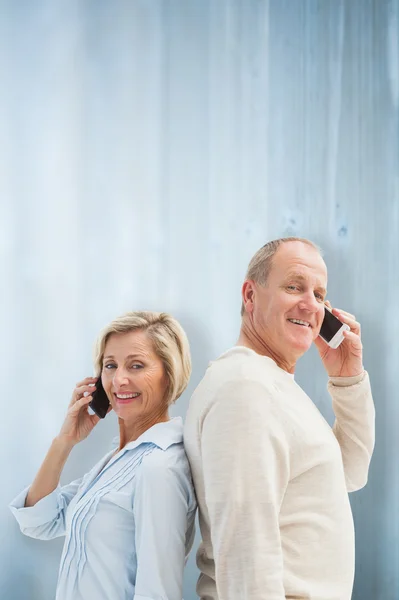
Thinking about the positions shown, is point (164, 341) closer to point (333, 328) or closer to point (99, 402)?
point (99, 402)

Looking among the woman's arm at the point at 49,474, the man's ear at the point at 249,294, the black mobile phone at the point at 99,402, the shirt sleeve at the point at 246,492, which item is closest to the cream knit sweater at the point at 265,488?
the shirt sleeve at the point at 246,492

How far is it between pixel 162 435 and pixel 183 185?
0.81 m

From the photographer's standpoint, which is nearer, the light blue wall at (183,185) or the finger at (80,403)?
the finger at (80,403)

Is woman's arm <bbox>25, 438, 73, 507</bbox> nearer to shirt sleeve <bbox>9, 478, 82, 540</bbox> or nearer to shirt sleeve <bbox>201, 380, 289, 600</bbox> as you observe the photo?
shirt sleeve <bbox>9, 478, 82, 540</bbox>

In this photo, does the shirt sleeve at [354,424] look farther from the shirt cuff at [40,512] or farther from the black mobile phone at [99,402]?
the shirt cuff at [40,512]

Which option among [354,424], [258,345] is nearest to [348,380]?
[354,424]

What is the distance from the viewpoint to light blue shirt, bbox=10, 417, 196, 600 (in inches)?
51.0

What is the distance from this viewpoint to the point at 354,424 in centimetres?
158

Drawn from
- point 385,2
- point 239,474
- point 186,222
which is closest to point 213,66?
point 186,222

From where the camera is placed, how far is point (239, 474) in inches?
44.3

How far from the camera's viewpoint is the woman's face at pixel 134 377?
1530 mm

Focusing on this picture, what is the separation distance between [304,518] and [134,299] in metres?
0.89

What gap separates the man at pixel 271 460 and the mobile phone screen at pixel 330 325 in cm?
10

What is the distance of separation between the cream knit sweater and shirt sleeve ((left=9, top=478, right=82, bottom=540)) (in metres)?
0.46
